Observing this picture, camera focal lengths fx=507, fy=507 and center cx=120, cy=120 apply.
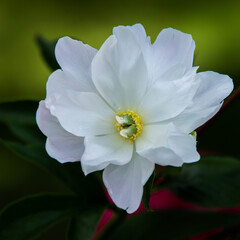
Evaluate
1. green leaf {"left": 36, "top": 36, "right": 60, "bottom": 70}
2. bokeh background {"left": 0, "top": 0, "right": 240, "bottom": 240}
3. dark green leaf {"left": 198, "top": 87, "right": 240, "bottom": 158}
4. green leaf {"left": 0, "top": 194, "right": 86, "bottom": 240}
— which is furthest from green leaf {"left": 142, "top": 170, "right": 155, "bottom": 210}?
bokeh background {"left": 0, "top": 0, "right": 240, "bottom": 240}

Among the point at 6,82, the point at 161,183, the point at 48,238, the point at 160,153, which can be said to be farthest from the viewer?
the point at 6,82

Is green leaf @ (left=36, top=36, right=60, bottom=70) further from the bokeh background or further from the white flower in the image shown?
the bokeh background

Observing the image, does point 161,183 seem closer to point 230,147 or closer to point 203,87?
point 203,87

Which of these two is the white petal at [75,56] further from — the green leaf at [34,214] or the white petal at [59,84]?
the green leaf at [34,214]

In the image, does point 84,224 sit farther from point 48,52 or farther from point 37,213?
point 48,52

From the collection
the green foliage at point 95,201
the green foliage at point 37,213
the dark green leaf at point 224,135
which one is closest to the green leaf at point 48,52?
the green foliage at point 95,201

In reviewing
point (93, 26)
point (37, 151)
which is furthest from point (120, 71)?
point (93, 26)

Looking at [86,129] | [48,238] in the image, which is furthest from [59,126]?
[48,238]
